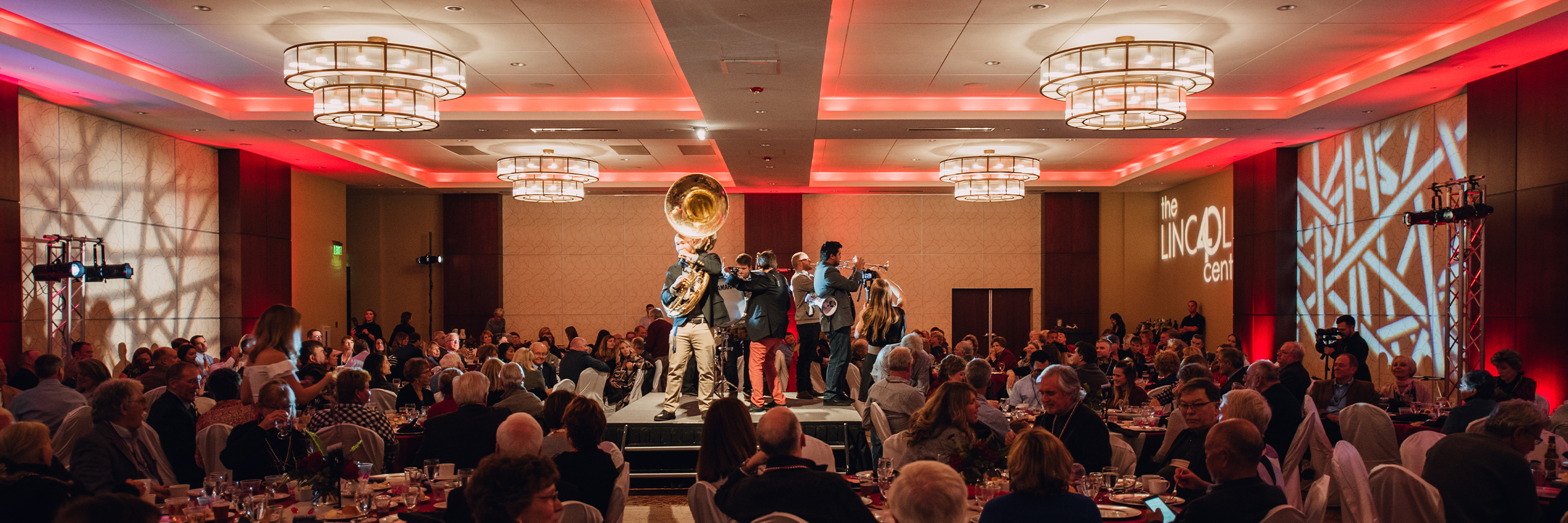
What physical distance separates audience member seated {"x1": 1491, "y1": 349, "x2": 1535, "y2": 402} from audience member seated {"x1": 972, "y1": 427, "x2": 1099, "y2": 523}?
17.3 feet

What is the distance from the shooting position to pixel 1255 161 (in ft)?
41.7

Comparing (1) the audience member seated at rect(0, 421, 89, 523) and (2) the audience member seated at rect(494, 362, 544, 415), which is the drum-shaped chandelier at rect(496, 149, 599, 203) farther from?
(1) the audience member seated at rect(0, 421, 89, 523)

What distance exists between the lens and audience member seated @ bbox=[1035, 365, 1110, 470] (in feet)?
15.1

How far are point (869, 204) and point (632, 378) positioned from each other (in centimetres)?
861

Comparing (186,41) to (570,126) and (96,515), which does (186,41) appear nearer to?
(570,126)

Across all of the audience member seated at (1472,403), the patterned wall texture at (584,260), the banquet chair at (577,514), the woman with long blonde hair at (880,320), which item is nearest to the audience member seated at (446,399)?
the banquet chair at (577,514)

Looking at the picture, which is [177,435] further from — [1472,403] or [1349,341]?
[1349,341]

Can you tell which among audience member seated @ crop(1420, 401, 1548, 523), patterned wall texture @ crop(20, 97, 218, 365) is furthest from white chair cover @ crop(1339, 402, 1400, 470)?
patterned wall texture @ crop(20, 97, 218, 365)

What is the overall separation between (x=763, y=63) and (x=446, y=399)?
3.35 metres

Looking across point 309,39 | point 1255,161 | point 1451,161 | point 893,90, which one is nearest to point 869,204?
point 1255,161

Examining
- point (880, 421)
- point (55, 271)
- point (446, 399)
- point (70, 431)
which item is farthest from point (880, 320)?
point (55, 271)

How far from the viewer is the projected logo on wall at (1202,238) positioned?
47.8ft

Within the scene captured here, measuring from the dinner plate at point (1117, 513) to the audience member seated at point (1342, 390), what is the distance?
375 centimetres

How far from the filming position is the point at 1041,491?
2902 mm
